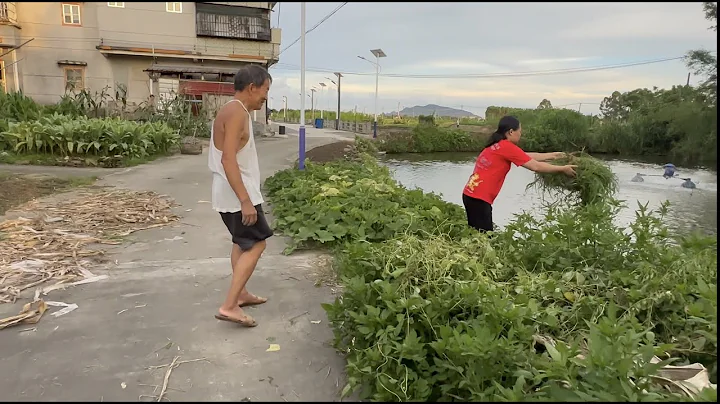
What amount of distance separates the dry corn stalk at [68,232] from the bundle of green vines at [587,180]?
4.35m

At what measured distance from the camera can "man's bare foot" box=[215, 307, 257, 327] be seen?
3076 millimetres

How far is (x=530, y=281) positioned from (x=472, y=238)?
774mm

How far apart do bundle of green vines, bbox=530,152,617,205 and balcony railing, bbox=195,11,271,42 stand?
23.5 metres

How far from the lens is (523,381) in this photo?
6.67 ft

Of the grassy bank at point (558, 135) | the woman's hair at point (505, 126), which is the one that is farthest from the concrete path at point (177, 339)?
the grassy bank at point (558, 135)

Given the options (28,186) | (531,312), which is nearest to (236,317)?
(531,312)

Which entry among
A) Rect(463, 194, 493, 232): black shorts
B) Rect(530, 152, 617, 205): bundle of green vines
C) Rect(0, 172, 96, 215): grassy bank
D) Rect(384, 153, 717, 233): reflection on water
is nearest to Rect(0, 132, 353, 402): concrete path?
Rect(463, 194, 493, 232): black shorts

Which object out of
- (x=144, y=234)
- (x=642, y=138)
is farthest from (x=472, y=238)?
(x=642, y=138)

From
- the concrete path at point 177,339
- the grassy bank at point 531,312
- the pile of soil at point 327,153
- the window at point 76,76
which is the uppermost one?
the window at point 76,76

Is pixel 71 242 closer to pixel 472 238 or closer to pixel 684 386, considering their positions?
pixel 472 238

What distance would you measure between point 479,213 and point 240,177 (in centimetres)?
230

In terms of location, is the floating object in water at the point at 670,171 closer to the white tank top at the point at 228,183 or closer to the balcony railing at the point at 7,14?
the white tank top at the point at 228,183

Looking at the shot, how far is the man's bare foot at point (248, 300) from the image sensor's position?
11.2 ft

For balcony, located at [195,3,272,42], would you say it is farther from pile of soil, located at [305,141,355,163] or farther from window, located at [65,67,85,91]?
pile of soil, located at [305,141,355,163]
